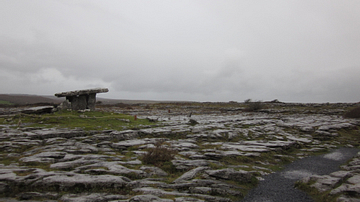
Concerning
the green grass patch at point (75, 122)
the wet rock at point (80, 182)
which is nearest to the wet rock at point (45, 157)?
the wet rock at point (80, 182)

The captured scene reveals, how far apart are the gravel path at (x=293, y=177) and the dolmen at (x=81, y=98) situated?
2780 centimetres

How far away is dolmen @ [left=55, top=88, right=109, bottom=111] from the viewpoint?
2755cm

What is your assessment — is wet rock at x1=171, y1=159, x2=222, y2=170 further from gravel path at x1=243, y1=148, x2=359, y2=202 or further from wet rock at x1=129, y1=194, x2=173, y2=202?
wet rock at x1=129, y1=194, x2=173, y2=202

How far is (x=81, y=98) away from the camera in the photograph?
1118 inches

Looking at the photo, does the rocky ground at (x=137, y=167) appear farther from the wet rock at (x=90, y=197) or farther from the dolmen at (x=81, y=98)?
the dolmen at (x=81, y=98)

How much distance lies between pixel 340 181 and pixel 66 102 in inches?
1241

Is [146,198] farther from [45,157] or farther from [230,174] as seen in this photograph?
[45,157]

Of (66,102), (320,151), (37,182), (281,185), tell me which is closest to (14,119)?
(66,102)

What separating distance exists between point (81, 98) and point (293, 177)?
2951cm

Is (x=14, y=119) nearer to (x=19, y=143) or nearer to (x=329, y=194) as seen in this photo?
(x=19, y=143)

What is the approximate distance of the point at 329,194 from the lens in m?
7.27

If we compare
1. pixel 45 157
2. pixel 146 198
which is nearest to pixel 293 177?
pixel 146 198

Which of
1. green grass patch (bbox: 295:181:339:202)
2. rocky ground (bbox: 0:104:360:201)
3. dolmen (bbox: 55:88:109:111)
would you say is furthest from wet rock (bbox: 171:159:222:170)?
dolmen (bbox: 55:88:109:111)

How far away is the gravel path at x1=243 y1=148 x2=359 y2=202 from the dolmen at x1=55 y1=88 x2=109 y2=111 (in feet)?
91.2
